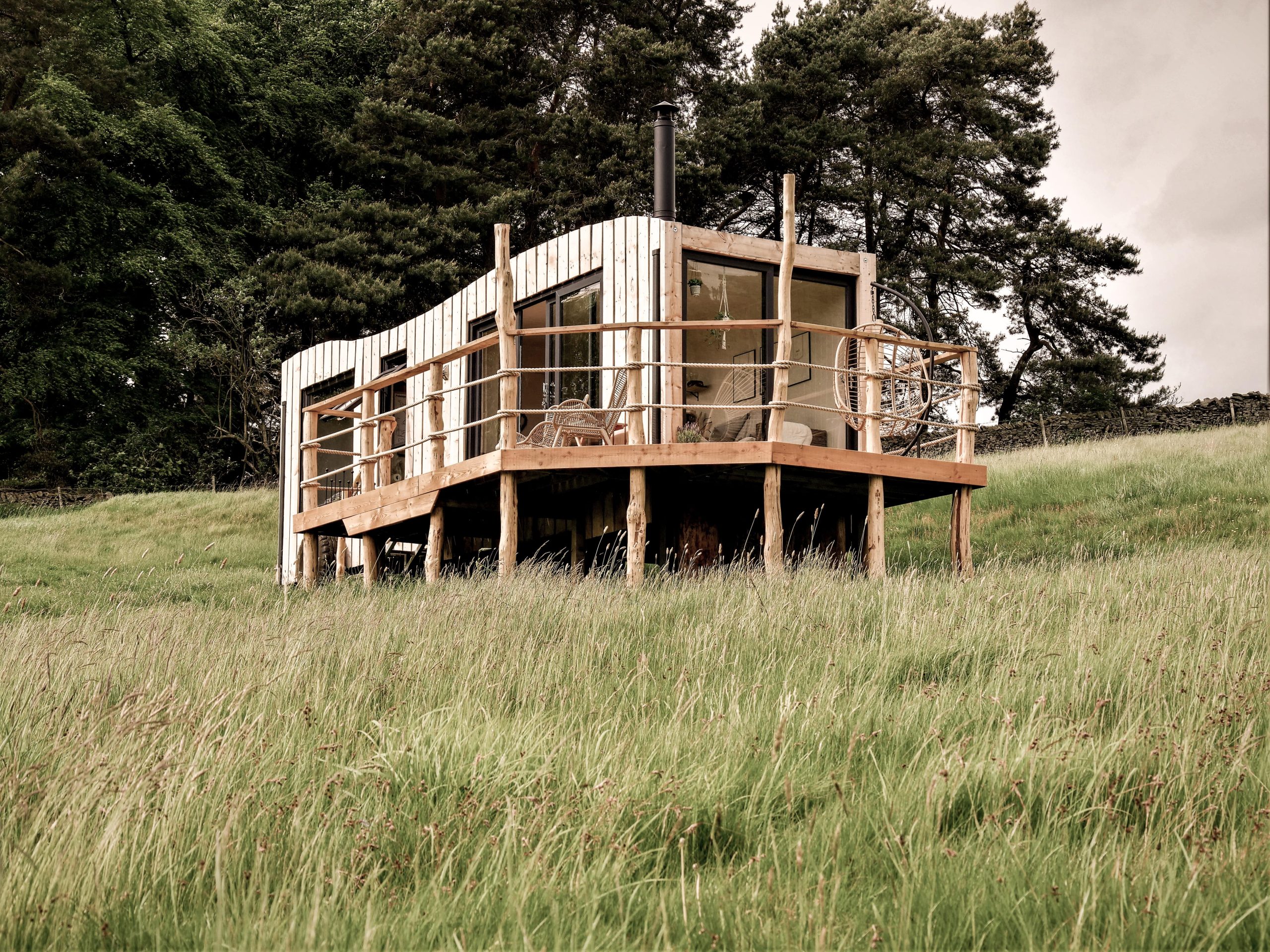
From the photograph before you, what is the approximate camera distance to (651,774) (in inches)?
139

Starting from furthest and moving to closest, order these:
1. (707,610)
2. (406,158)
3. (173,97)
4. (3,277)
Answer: (173,97) → (406,158) → (3,277) → (707,610)

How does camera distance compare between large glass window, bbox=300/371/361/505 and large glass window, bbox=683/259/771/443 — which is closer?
large glass window, bbox=683/259/771/443

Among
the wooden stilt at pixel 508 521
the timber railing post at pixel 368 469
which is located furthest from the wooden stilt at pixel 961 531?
the timber railing post at pixel 368 469

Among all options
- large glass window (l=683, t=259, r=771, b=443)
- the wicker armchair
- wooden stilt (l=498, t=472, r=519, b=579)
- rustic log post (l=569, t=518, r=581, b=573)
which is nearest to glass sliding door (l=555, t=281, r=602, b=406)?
the wicker armchair

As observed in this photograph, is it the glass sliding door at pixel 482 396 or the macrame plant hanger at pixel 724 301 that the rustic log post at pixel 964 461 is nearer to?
the macrame plant hanger at pixel 724 301

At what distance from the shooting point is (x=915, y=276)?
2931 centimetres

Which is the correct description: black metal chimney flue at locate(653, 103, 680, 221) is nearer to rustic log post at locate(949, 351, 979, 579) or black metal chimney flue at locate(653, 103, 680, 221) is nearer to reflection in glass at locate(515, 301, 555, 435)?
reflection in glass at locate(515, 301, 555, 435)

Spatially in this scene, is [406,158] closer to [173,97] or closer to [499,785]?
[173,97]

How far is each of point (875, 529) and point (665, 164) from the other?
4854 millimetres

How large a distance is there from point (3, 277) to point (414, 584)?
20869mm

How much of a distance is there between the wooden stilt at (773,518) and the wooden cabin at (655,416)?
17 mm

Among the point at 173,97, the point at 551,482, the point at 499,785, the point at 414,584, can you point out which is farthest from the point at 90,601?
the point at 173,97

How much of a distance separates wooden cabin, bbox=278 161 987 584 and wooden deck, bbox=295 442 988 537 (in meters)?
0.02

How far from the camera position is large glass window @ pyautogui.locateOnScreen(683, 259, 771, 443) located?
11.1m
